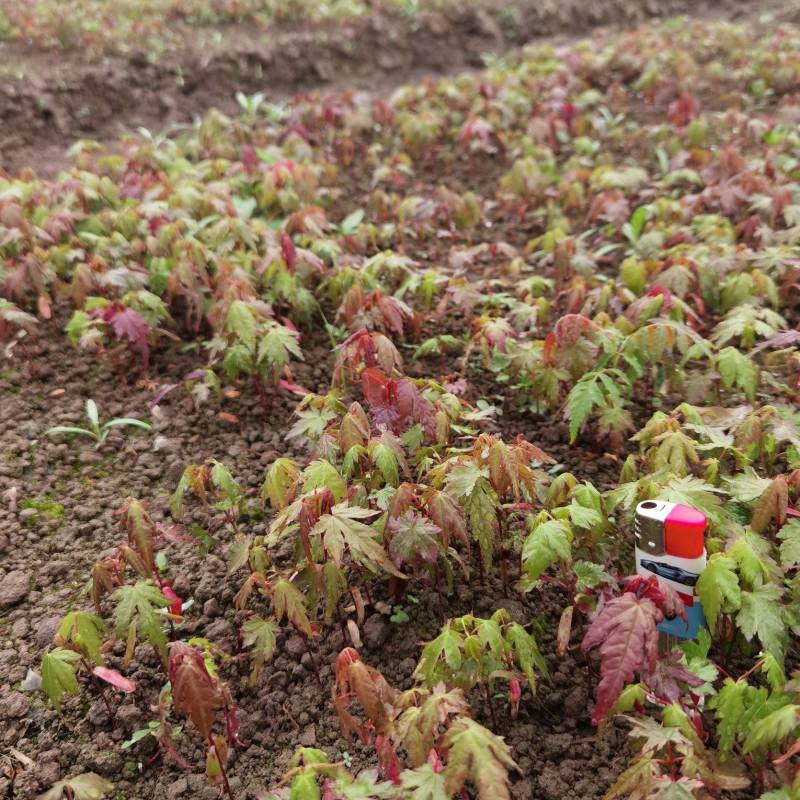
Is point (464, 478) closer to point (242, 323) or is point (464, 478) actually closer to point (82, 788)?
point (82, 788)

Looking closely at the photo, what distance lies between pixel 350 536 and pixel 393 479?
0.37 metres

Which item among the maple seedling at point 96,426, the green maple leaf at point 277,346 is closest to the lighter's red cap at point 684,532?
the green maple leaf at point 277,346

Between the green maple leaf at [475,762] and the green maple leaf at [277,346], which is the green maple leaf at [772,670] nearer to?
the green maple leaf at [475,762]

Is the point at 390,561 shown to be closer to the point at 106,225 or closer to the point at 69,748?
the point at 69,748

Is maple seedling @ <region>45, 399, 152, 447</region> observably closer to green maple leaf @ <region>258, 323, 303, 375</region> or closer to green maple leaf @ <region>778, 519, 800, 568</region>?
green maple leaf @ <region>258, 323, 303, 375</region>

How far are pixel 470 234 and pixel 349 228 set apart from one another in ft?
2.80

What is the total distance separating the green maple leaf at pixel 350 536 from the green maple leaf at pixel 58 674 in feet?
2.52

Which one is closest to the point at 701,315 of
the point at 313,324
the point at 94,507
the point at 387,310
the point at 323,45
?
the point at 387,310

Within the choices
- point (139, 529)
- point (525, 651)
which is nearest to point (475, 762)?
point (525, 651)

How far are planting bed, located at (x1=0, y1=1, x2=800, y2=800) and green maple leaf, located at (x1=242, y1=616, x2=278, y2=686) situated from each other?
14mm

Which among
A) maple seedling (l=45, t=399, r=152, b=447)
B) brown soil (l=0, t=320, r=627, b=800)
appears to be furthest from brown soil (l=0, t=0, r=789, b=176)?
brown soil (l=0, t=320, r=627, b=800)

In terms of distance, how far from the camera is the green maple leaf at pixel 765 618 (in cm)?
204

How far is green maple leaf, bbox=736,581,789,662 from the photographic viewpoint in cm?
204

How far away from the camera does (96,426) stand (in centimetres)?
336
